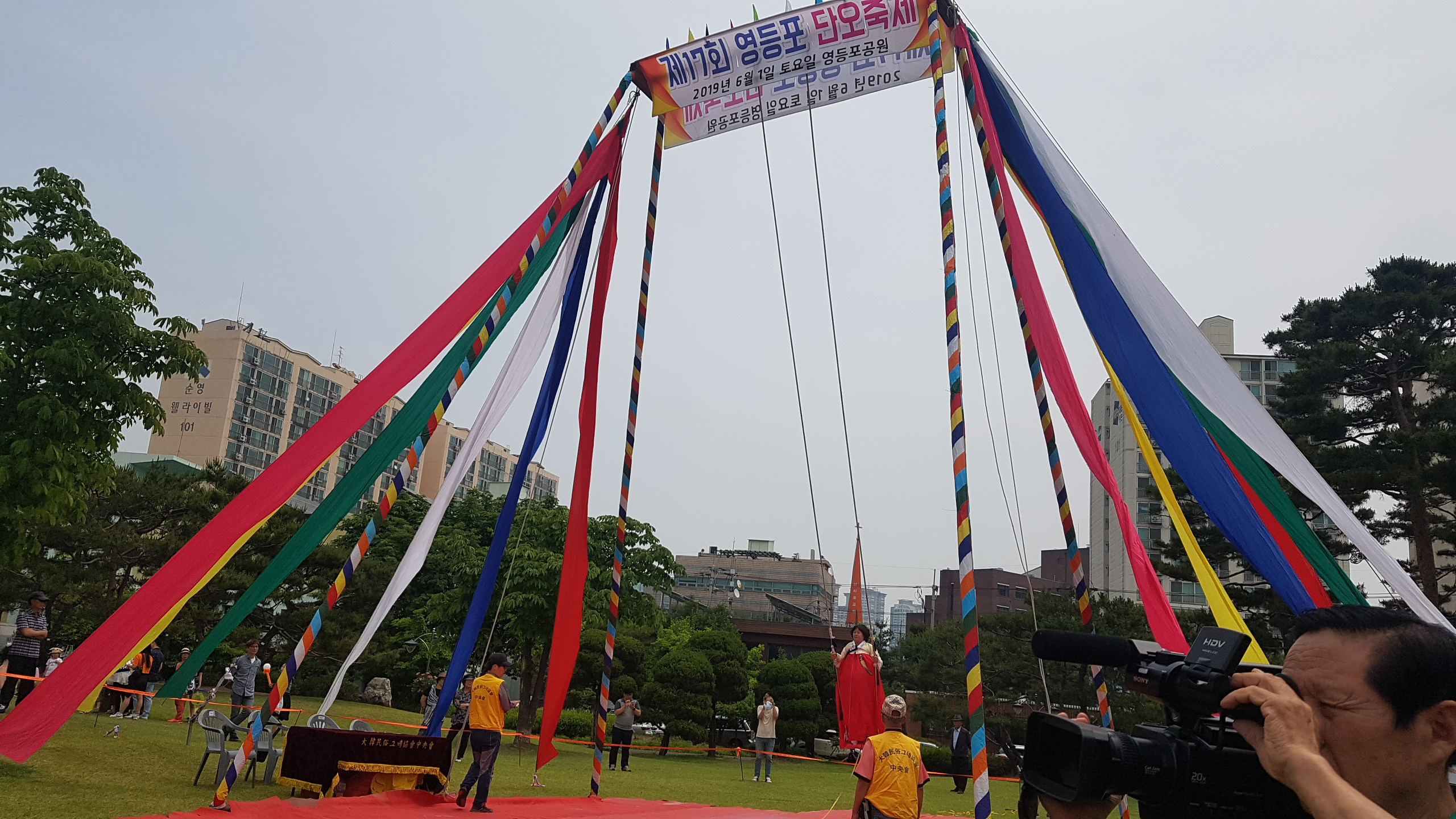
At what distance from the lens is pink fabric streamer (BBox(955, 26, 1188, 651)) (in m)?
6.53

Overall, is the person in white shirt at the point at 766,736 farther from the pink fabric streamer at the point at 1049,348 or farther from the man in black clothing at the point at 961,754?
the pink fabric streamer at the point at 1049,348

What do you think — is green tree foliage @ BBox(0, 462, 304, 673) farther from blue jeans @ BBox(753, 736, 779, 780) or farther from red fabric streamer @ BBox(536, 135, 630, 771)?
red fabric streamer @ BBox(536, 135, 630, 771)

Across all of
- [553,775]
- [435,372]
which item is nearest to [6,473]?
[435,372]

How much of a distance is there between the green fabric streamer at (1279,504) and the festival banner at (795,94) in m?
3.57

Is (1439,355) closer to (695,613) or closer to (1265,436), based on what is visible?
(1265,436)

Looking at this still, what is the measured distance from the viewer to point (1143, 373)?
6195 mm

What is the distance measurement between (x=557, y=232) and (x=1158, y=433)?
4.92m

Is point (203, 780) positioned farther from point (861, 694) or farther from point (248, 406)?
point (248, 406)

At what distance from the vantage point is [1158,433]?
19.5 ft

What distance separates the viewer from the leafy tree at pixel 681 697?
22031 mm

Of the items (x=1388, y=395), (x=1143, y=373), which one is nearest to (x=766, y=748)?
→ (x=1143, y=373)

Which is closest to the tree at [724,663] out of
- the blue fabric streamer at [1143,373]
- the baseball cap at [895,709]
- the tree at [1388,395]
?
the tree at [1388,395]

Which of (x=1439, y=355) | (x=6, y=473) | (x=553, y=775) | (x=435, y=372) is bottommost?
(x=553, y=775)

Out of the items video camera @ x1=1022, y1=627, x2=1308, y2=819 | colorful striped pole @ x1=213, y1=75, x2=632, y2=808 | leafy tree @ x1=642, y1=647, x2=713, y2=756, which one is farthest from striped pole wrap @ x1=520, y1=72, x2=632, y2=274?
leafy tree @ x1=642, y1=647, x2=713, y2=756
